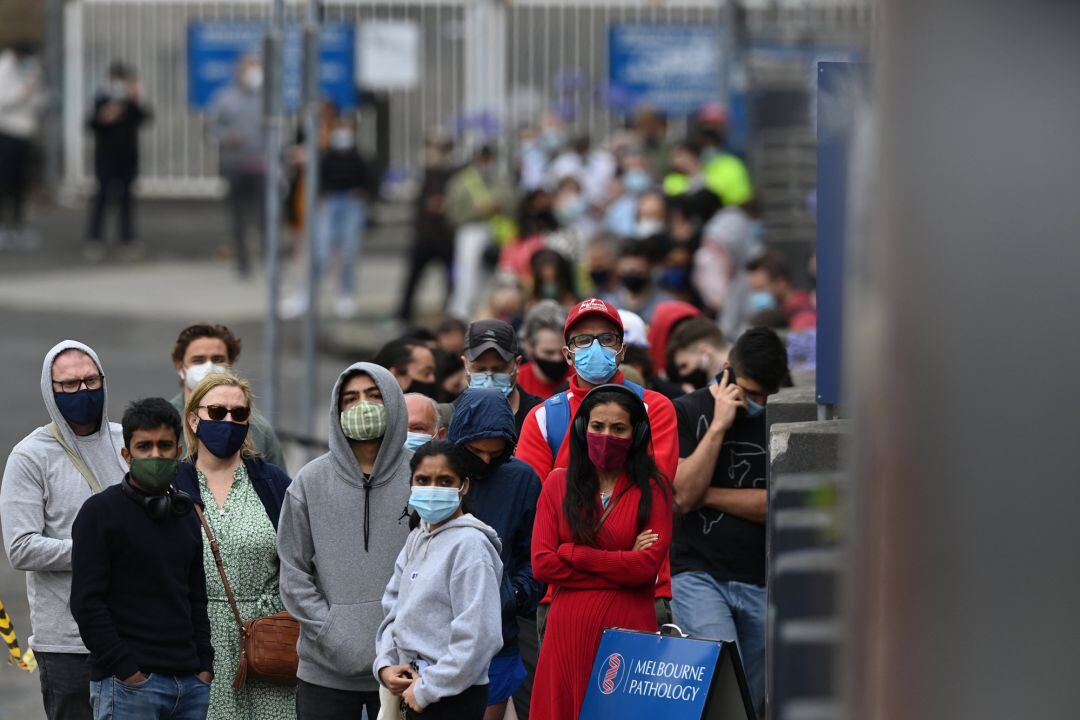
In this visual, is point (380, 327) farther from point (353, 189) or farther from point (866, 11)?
point (866, 11)

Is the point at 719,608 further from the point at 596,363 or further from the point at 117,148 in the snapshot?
the point at 117,148

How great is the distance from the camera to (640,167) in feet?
68.6

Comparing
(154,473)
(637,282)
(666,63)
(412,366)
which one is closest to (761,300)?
(637,282)

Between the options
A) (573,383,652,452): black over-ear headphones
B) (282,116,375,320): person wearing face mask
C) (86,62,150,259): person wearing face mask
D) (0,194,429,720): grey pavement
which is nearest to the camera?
(573,383,652,452): black over-ear headphones

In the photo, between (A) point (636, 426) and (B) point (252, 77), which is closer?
(A) point (636, 426)

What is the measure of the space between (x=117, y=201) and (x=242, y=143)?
111 inches

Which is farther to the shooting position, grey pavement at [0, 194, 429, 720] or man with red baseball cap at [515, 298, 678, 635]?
grey pavement at [0, 194, 429, 720]

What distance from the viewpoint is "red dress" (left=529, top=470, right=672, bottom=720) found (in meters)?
6.09

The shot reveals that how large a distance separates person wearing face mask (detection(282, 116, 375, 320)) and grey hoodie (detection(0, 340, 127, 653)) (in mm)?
14451

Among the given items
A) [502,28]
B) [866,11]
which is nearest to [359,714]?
[866,11]

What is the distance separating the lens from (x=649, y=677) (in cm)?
595

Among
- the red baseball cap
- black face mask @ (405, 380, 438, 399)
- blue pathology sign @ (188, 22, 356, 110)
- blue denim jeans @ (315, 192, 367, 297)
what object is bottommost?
black face mask @ (405, 380, 438, 399)

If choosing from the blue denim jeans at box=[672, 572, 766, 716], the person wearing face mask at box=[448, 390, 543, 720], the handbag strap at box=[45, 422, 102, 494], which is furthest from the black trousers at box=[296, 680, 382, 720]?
the blue denim jeans at box=[672, 572, 766, 716]

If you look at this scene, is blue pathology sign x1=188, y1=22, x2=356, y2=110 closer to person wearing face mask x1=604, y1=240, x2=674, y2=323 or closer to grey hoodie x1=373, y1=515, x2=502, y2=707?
person wearing face mask x1=604, y1=240, x2=674, y2=323
